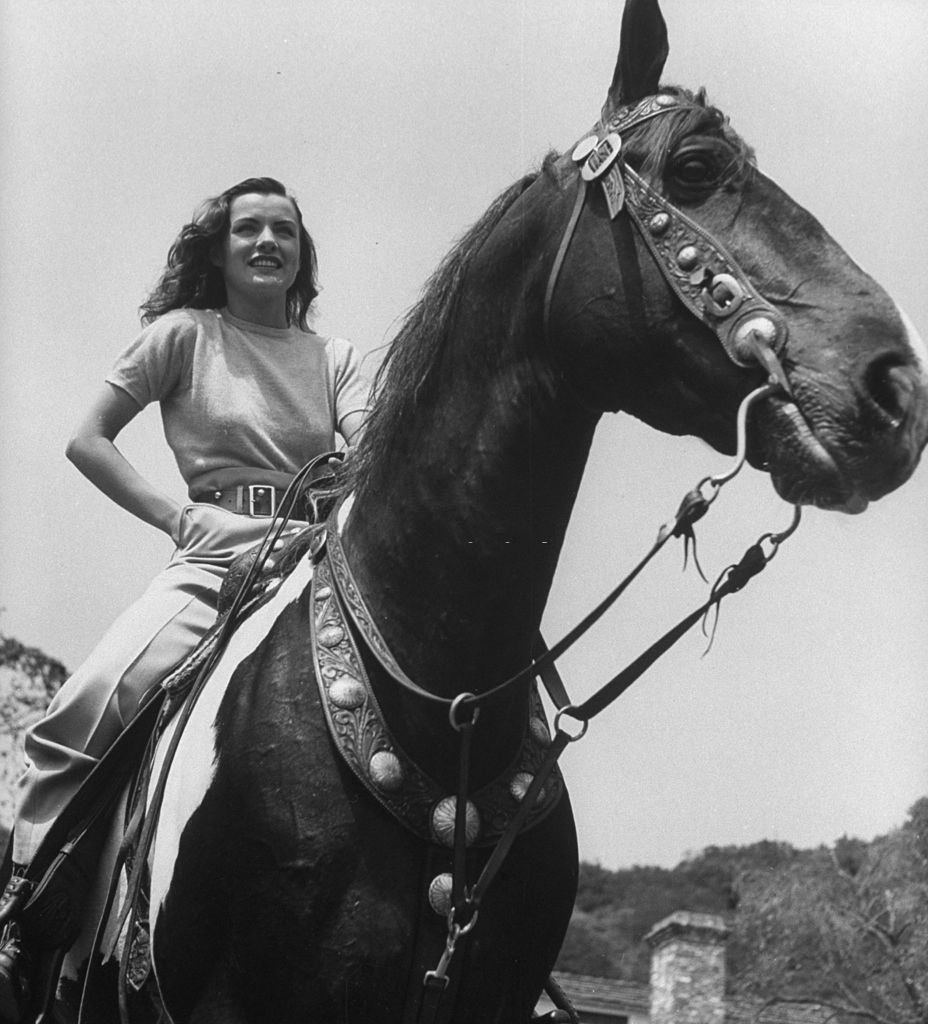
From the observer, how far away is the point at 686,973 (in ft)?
67.6

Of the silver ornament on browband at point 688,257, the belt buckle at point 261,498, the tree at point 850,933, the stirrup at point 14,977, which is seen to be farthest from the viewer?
the tree at point 850,933

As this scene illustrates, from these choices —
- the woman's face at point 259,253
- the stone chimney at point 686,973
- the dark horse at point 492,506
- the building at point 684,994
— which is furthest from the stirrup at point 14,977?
the stone chimney at point 686,973

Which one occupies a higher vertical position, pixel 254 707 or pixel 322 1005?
pixel 254 707

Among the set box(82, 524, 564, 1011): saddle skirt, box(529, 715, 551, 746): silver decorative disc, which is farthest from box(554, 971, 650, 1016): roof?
box(529, 715, 551, 746): silver decorative disc

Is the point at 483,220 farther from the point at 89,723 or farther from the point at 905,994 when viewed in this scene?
the point at 905,994

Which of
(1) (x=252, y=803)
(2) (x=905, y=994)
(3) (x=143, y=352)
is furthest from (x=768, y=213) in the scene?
(2) (x=905, y=994)

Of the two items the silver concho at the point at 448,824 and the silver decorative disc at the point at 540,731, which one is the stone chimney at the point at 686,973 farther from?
the silver concho at the point at 448,824

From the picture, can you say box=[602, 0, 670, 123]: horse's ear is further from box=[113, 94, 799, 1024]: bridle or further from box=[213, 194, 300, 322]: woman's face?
box=[213, 194, 300, 322]: woman's face

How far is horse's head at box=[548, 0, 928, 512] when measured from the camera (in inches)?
117

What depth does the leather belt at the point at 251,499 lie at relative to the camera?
455 cm

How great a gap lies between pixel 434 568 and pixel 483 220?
838 mm

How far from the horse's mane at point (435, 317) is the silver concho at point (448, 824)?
0.80 meters

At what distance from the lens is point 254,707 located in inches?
135

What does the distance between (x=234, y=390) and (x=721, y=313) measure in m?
1.98
